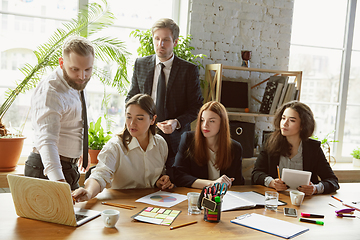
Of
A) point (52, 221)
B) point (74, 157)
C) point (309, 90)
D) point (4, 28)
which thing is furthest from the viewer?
point (309, 90)

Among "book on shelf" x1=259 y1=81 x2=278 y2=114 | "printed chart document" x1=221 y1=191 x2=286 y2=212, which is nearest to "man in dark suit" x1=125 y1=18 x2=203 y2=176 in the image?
"printed chart document" x1=221 y1=191 x2=286 y2=212

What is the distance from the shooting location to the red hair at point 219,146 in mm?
2115

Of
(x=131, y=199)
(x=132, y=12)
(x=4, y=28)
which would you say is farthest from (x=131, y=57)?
(x=131, y=199)

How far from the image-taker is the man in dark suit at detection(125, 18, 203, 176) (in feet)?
8.00

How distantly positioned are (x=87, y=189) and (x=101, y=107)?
193 centimetres

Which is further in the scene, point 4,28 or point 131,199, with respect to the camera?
point 4,28

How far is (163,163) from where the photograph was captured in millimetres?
2051

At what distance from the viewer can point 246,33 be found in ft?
11.8

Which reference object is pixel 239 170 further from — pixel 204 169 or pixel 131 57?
pixel 131 57

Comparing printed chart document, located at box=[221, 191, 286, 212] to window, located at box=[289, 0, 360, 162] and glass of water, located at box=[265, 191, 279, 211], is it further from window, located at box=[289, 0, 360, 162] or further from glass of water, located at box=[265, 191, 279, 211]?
window, located at box=[289, 0, 360, 162]

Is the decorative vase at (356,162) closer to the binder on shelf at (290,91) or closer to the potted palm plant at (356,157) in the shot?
the potted palm plant at (356,157)

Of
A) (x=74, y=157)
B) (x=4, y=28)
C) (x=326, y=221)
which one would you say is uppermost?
(x=4, y=28)

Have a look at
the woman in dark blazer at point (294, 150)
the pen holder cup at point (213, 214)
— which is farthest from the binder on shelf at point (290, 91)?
the pen holder cup at point (213, 214)

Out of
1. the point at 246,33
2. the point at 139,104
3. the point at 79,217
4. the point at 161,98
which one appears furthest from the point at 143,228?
the point at 246,33
